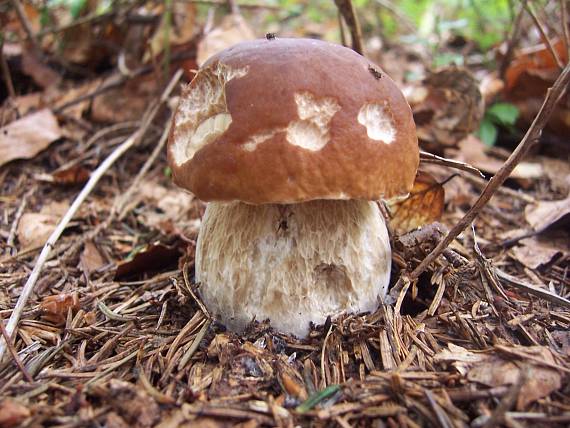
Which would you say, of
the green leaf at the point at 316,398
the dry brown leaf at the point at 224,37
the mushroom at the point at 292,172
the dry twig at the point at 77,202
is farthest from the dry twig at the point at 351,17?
Answer: the green leaf at the point at 316,398

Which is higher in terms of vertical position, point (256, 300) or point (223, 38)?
point (223, 38)

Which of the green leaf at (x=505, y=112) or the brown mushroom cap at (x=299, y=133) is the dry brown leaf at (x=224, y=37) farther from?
the green leaf at (x=505, y=112)

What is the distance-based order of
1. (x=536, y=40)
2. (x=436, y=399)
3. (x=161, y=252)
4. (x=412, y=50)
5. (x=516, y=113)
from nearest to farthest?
(x=436, y=399) → (x=161, y=252) → (x=516, y=113) → (x=536, y=40) → (x=412, y=50)

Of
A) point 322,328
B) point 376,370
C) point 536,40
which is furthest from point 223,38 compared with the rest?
point 536,40

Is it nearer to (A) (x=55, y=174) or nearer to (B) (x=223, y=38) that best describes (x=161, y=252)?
(A) (x=55, y=174)

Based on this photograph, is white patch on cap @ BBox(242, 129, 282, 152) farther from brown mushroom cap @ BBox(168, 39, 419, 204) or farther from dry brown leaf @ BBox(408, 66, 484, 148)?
dry brown leaf @ BBox(408, 66, 484, 148)

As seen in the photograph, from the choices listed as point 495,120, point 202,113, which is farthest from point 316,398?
point 495,120
